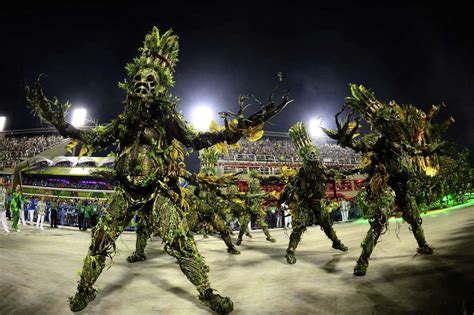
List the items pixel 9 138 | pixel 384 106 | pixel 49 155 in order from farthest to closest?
pixel 9 138 < pixel 49 155 < pixel 384 106

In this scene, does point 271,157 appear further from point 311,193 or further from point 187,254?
point 187,254

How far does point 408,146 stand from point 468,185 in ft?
34.5

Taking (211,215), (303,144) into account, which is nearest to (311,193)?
(303,144)

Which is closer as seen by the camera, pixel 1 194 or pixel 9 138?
pixel 1 194

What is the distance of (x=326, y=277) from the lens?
4078mm

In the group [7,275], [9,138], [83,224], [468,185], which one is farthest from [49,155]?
[468,185]

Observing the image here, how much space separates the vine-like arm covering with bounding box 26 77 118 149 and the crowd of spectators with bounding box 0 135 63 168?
25251 millimetres

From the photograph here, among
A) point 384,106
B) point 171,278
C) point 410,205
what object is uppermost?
point 384,106

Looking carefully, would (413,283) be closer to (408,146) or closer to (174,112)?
(408,146)

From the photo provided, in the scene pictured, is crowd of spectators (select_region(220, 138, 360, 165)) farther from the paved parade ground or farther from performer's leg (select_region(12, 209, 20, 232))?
the paved parade ground

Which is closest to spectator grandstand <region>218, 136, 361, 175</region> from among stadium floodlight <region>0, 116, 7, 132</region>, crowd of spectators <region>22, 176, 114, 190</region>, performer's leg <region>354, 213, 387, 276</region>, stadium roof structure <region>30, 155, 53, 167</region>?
crowd of spectators <region>22, 176, 114, 190</region>

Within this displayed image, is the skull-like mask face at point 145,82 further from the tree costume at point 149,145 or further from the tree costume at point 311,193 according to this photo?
the tree costume at point 311,193

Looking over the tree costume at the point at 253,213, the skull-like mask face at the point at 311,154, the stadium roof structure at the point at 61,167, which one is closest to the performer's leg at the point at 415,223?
the skull-like mask face at the point at 311,154

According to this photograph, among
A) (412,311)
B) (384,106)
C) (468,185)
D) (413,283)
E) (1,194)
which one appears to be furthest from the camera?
(468,185)
